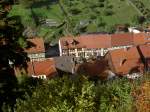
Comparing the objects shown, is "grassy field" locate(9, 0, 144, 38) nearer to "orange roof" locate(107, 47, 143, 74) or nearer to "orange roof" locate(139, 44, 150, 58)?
"orange roof" locate(139, 44, 150, 58)

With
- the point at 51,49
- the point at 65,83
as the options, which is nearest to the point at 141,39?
the point at 51,49

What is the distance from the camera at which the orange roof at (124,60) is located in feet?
153

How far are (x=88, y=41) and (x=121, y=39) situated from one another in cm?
419

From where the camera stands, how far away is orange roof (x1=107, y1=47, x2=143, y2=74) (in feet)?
153

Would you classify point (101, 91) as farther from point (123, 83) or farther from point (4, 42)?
point (4, 42)

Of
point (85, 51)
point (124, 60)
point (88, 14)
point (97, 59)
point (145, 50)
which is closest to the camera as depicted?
point (124, 60)

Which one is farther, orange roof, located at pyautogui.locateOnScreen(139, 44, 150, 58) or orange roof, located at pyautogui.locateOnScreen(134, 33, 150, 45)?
orange roof, located at pyautogui.locateOnScreen(134, 33, 150, 45)

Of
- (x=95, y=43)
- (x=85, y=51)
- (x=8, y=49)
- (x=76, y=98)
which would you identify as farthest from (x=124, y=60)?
(x=76, y=98)

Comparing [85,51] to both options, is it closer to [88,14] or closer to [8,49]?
[88,14]

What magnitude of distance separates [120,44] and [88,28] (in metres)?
13.0

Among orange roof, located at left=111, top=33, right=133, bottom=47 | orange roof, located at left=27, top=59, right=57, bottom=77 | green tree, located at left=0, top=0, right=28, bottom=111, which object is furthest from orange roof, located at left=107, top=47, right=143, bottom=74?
green tree, located at left=0, top=0, right=28, bottom=111

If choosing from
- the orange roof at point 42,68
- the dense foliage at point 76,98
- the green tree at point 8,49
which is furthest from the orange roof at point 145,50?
the dense foliage at point 76,98

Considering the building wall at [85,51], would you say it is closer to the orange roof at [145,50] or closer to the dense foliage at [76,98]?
the orange roof at [145,50]

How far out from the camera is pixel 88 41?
6475cm
